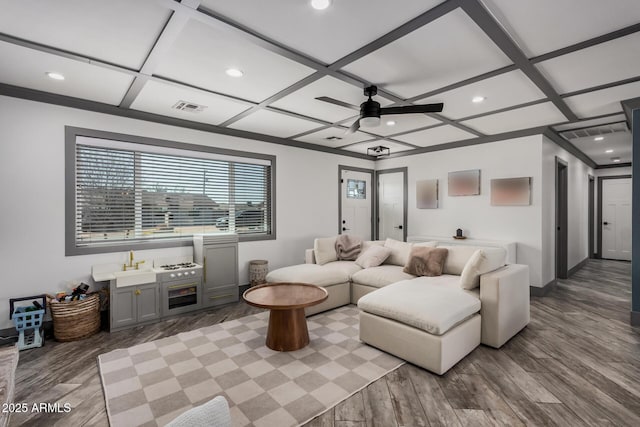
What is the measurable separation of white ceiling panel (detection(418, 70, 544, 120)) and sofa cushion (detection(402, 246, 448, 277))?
1.80m

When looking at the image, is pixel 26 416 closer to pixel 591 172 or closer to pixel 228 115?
pixel 228 115

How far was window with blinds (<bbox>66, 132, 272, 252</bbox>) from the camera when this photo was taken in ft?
12.1

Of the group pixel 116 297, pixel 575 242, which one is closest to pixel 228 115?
pixel 116 297

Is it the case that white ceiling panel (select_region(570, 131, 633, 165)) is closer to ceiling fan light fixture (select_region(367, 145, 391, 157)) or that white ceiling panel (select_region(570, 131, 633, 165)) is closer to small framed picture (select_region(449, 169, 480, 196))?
small framed picture (select_region(449, 169, 480, 196))

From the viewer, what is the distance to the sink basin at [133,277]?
345 cm

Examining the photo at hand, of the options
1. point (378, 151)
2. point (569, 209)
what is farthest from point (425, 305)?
point (569, 209)

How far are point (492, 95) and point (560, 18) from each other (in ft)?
4.55

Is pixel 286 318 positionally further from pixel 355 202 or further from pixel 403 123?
pixel 355 202

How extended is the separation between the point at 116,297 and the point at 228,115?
101 inches

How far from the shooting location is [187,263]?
14.0 feet

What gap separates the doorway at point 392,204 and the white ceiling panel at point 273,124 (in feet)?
9.10

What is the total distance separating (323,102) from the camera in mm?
3574

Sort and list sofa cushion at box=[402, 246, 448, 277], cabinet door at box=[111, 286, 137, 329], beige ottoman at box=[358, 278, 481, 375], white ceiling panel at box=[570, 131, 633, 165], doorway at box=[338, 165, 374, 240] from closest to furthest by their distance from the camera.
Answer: beige ottoman at box=[358, 278, 481, 375] < cabinet door at box=[111, 286, 137, 329] < sofa cushion at box=[402, 246, 448, 277] < white ceiling panel at box=[570, 131, 633, 165] < doorway at box=[338, 165, 374, 240]

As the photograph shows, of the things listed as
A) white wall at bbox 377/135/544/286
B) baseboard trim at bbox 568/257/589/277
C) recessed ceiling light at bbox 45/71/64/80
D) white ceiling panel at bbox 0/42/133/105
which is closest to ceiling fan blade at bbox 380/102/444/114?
white ceiling panel at bbox 0/42/133/105
